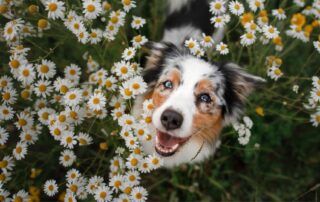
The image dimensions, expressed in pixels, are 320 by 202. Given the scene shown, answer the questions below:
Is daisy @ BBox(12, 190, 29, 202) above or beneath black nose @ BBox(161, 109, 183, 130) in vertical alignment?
beneath

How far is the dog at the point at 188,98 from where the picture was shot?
2.48m

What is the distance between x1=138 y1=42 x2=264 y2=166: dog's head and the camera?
8.11ft

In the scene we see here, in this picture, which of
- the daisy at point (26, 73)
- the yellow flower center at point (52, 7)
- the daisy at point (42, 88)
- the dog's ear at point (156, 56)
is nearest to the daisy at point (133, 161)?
Result: the dog's ear at point (156, 56)

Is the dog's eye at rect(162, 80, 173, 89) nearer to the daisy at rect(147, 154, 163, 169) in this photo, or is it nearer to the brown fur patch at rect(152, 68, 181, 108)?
the brown fur patch at rect(152, 68, 181, 108)

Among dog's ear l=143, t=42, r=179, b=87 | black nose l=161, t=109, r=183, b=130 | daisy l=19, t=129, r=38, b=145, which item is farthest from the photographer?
dog's ear l=143, t=42, r=179, b=87

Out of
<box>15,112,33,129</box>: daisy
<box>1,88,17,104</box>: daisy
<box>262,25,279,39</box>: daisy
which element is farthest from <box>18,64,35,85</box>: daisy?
<box>262,25,279,39</box>: daisy

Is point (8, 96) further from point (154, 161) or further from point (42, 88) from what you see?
point (154, 161)

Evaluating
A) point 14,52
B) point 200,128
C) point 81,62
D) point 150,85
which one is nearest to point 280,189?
point 200,128

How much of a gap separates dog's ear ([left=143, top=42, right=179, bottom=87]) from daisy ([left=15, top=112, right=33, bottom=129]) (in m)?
1.05

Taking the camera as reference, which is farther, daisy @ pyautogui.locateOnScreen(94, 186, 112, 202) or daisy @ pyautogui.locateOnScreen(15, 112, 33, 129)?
daisy @ pyautogui.locateOnScreen(15, 112, 33, 129)

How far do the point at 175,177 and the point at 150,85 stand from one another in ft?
3.61

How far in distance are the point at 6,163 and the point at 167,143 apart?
1.28 metres

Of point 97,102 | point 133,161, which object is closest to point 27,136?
point 97,102

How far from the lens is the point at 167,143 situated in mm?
2672
